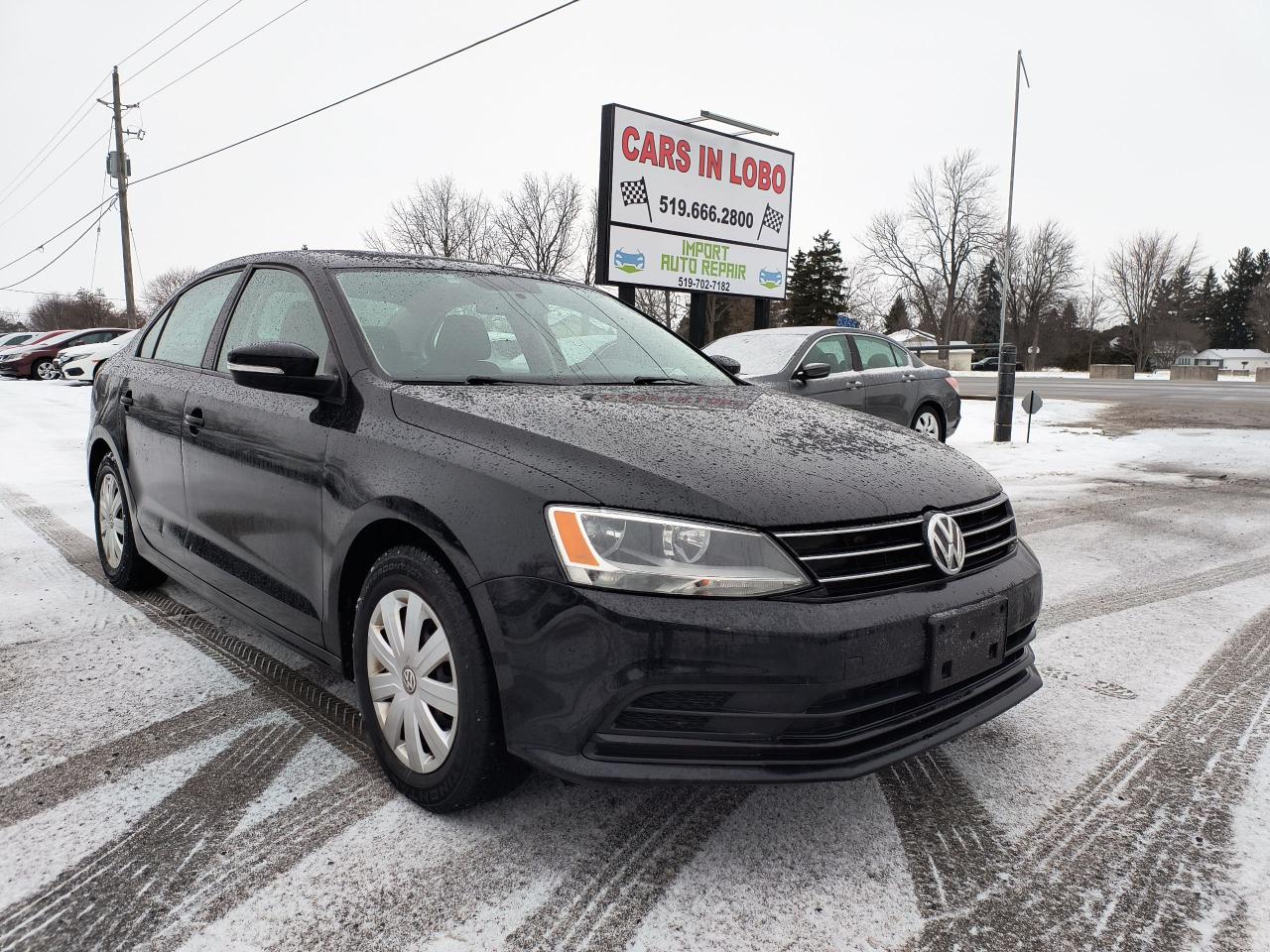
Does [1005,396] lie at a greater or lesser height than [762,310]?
lesser

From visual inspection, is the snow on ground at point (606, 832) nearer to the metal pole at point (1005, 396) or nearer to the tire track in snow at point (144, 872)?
the tire track in snow at point (144, 872)

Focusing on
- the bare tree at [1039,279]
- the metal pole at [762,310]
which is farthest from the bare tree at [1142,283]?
the metal pole at [762,310]

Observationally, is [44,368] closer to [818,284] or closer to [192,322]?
[192,322]

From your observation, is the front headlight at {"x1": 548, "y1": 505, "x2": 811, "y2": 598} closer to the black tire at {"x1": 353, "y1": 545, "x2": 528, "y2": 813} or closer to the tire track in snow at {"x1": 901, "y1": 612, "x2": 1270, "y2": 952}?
the black tire at {"x1": 353, "y1": 545, "x2": 528, "y2": 813}

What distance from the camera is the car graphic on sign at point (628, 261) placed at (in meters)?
12.6

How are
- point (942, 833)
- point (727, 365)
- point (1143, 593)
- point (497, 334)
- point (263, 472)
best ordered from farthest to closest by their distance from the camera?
1. point (1143, 593)
2. point (727, 365)
3. point (497, 334)
4. point (263, 472)
5. point (942, 833)

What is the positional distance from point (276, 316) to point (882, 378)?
25.1 ft

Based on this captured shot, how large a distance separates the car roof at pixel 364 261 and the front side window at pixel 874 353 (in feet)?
21.3

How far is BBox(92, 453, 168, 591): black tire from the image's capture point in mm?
4316

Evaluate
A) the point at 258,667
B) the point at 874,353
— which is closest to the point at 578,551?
the point at 258,667

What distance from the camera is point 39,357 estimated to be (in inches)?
1045

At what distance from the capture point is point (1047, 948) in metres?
1.90

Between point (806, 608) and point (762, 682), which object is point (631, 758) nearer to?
point (762, 682)

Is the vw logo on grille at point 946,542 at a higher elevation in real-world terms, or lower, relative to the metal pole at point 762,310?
lower
